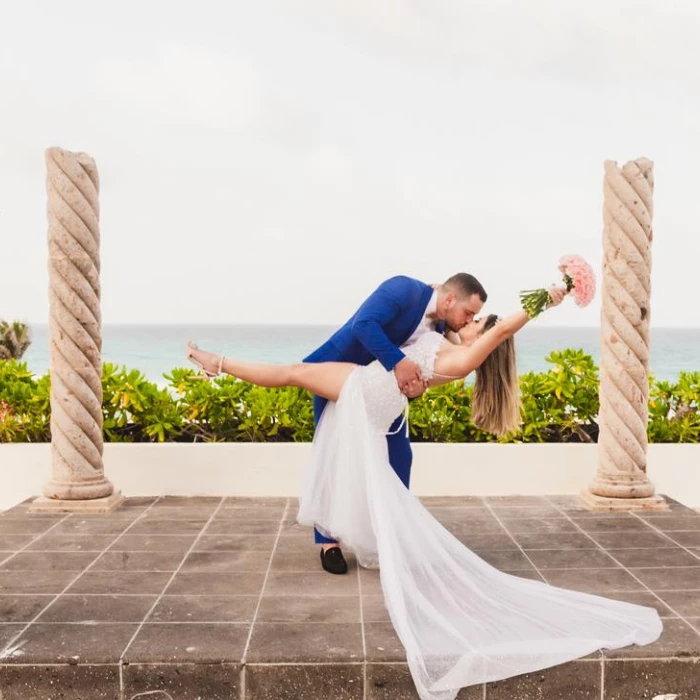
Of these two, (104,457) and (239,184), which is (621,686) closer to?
(104,457)

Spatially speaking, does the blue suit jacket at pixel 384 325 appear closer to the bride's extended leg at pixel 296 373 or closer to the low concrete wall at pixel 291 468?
the bride's extended leg at pixel 296 373

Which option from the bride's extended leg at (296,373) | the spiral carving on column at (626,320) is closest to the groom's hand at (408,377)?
the bride's extended leg at (296,373)

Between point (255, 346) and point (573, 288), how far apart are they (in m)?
47.7

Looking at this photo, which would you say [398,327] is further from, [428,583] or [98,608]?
[98,608]

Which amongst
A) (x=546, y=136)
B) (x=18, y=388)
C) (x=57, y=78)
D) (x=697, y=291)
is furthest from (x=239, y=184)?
(x=18, y=388)

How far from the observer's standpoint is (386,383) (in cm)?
385

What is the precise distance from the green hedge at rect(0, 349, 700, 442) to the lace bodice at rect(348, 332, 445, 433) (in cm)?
235

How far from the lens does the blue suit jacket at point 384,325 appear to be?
12.4 ft

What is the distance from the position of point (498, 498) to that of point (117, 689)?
3.47 meters

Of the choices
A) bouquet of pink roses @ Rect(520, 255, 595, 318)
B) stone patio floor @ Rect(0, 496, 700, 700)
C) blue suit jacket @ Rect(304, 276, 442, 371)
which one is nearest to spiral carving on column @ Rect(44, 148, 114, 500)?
stone patio floor @ Rect(0, 496, 700, 700)

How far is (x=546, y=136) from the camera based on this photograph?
3841 cm

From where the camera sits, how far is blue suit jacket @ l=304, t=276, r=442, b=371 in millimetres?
3766

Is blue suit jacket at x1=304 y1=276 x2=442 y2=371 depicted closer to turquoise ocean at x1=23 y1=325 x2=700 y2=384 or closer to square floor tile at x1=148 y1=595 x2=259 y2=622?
square floor tile at x1=148 y1=595 x2=259 y2=622

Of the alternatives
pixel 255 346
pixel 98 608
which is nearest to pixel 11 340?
pixel 98 608
